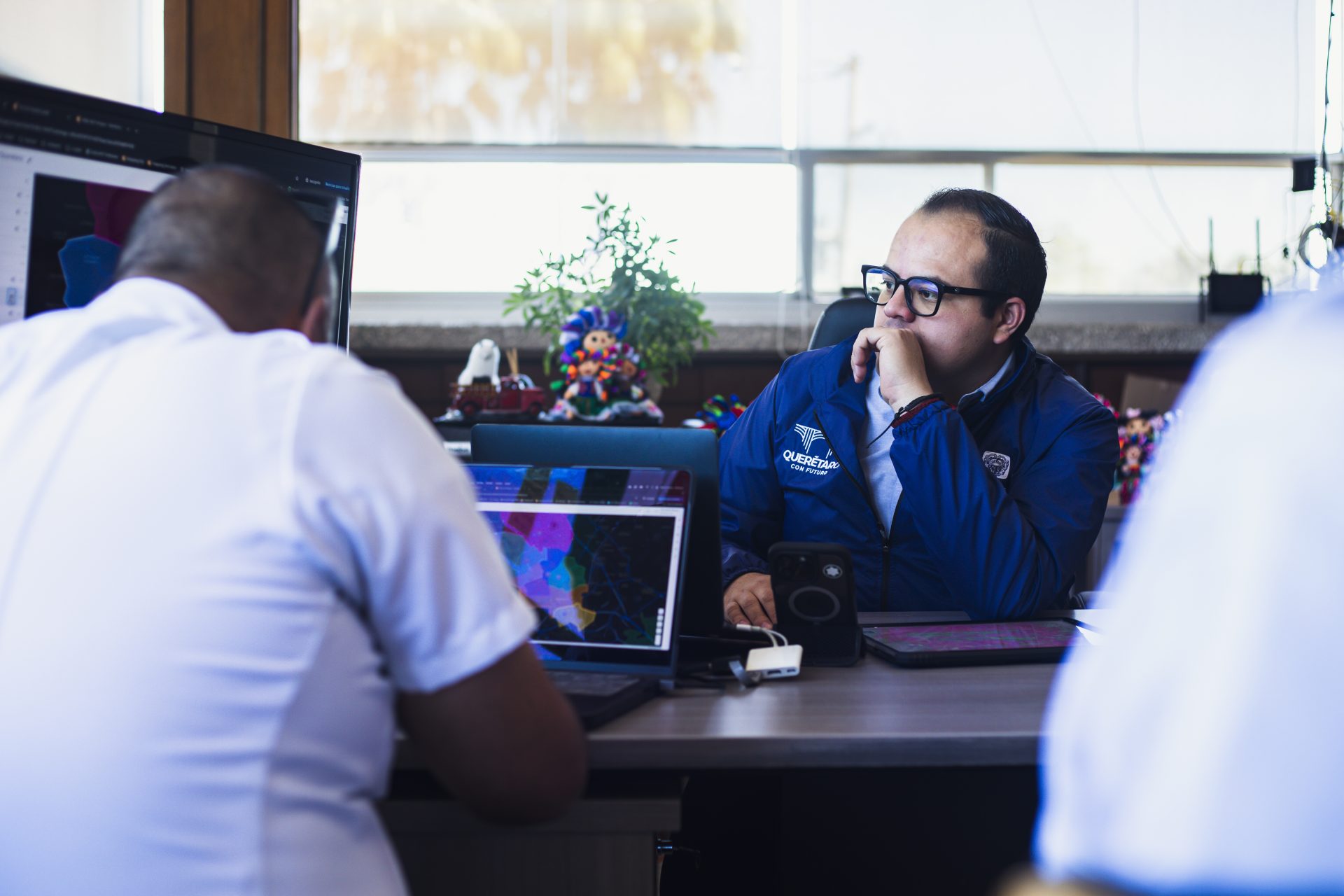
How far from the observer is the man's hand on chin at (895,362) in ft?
5.10

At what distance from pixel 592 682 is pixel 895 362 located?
76 centimetres

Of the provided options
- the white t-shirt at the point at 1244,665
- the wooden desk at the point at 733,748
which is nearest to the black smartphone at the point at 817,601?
the wooden desk at the point at 733,748

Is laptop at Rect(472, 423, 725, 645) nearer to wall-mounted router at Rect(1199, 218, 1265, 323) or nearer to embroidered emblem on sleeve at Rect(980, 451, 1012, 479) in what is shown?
embroidered emblem on sleeve at Rect(980, 451, 1012, 479)

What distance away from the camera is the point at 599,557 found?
1150 mm

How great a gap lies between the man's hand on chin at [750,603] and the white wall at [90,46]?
1750 millimetres

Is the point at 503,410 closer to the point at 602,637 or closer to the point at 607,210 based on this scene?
the point at 607,210

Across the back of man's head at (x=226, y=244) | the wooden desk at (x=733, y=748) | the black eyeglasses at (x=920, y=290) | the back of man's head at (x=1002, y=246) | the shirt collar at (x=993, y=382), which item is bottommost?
the wooden desk at (x=733, y=748)

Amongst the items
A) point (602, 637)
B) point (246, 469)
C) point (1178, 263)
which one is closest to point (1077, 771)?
point (246, 469)

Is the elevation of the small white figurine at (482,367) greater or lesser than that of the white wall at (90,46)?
lesser

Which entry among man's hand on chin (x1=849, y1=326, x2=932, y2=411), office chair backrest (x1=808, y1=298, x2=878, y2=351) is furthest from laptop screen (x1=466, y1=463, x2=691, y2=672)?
office chair backrest (x1=808, y1=298, x2=878, y2=351)

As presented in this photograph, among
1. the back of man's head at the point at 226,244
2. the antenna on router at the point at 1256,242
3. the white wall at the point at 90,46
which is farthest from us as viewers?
the antenna on router at the point at 1256,242

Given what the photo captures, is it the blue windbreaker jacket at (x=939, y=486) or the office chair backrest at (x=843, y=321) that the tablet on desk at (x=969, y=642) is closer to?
the blue windbreaker jacket at (x=939, y=486)

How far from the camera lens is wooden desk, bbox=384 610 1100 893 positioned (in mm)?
916

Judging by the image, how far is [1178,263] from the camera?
4.33m
